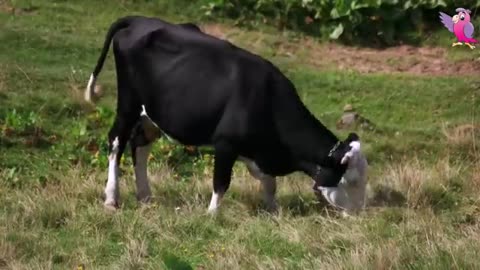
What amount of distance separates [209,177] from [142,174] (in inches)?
34.2

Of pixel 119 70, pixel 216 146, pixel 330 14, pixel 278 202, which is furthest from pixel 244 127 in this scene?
pixel 330 14

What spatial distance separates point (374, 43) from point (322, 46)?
73 centimetres

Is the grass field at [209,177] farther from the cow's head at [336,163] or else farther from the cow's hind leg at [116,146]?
the cow's head at [336,163]

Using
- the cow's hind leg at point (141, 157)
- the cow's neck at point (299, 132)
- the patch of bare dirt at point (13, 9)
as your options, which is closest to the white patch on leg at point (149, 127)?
the cow's hind leg at point (141, 157)

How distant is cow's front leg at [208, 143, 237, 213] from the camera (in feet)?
26.1

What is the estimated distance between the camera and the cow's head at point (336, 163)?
25.7ft

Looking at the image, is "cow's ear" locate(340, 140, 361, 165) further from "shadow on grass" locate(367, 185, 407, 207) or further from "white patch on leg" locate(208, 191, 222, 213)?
"white patch on leg" locate(208, 191, 222, 213)

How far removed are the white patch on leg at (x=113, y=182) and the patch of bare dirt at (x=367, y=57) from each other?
516cm

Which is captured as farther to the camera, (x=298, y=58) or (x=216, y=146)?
(x=298, y=58)

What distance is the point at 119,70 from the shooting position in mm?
8773

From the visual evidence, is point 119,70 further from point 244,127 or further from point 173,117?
point 244,127

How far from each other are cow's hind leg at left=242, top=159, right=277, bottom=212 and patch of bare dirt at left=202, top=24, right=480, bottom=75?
5273 millimetres

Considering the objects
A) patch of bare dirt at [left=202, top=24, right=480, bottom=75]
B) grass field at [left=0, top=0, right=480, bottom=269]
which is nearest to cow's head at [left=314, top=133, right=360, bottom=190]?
grass field at [left=0, top=0, right=480, bottom=269]

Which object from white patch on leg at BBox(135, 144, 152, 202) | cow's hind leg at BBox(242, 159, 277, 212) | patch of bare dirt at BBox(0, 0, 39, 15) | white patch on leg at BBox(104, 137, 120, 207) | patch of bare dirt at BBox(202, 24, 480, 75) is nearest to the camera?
cow's hind leg at BBox(242, 159, 277, 212)
